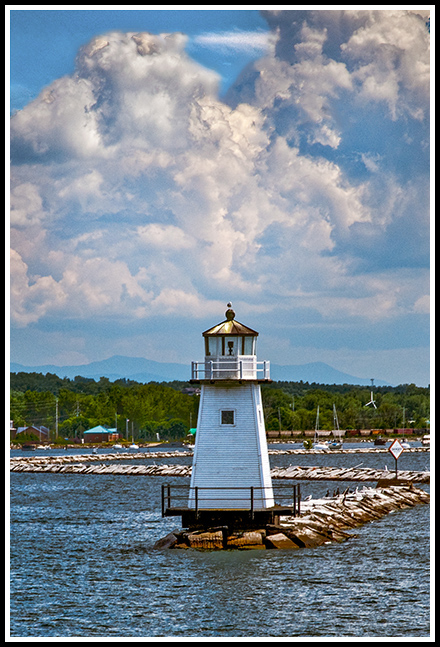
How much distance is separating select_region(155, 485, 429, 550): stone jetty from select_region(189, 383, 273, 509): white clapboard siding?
111cm

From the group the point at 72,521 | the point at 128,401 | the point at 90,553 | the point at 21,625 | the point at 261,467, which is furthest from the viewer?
the point at 128,401

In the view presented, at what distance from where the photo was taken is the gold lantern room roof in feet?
110

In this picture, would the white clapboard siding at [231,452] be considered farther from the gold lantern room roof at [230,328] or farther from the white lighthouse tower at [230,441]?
the gold lantern room roof at [230,328]

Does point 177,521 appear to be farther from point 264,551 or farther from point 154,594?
point 154,594

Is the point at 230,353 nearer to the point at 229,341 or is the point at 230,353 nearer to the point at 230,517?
the point at 229,341

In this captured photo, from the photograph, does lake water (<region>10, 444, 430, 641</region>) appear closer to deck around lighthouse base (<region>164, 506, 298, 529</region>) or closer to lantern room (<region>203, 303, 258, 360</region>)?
deck around lighthouse base (<region>164, 506, 298, 529</region>)

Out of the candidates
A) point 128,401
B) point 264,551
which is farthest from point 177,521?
point 128,401

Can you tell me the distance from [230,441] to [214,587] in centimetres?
572

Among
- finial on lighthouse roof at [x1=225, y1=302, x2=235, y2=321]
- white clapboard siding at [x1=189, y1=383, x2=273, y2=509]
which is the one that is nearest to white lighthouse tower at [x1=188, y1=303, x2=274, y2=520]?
white clapboard siding at [x1=189, y1=383, x2=273, y2=509]

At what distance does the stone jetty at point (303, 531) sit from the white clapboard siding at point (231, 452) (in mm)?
1108

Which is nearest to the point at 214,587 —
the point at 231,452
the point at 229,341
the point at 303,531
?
the point at 231,452

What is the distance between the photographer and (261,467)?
32.3 m

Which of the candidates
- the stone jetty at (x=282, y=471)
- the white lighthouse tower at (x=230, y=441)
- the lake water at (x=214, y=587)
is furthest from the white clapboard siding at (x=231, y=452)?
the stone jetty at (x=282, y=471)

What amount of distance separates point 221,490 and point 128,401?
167 m
